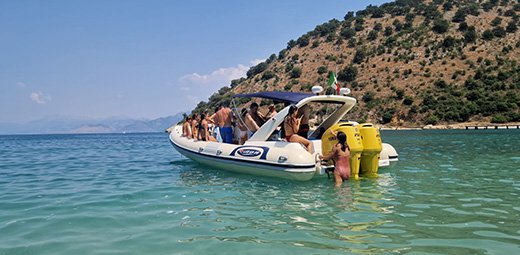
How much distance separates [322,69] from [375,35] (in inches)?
497

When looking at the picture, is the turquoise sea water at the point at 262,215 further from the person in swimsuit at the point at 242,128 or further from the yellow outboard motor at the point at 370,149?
the person in swimsuit at the point at 242,128

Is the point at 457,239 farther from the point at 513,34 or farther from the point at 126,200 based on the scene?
the point at 513,34

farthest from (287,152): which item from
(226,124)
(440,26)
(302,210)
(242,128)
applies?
(440,26)

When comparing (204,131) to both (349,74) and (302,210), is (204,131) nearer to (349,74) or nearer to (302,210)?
(302,210)

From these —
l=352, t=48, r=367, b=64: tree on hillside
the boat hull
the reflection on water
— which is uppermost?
l=352, t=48, r=367, b=64: tree on hillside

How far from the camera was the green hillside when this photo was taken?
4847cm

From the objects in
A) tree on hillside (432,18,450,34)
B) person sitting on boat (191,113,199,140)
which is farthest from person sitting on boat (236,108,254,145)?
tree on hillside (432,18,450,34)

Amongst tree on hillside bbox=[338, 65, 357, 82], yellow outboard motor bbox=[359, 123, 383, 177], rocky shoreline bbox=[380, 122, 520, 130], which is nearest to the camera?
yellow outboard motor bbox=[359, 123, 383, 177]

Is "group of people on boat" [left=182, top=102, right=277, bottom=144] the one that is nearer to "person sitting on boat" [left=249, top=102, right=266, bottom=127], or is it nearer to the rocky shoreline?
"person sitting on boat" [left=249, top=102, right=266, bottom=127]

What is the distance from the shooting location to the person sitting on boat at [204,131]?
12250 mm

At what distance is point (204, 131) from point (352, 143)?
5.45 meters

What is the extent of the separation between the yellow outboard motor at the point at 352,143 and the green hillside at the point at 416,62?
29.1m

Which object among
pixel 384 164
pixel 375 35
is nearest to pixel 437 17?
pixel 375 35

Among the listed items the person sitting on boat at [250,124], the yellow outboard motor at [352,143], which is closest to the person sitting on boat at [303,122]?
the yellow outboard motor at [352,143]
